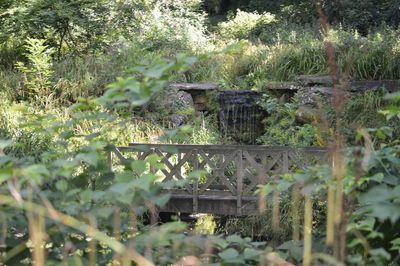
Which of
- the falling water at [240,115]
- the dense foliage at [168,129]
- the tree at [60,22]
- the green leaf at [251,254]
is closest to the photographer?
the dense foliage at [168,129]

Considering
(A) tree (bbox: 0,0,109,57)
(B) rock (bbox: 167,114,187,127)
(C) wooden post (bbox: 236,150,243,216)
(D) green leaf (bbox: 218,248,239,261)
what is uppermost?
(A) tree (bbox: 0,0,109,57)

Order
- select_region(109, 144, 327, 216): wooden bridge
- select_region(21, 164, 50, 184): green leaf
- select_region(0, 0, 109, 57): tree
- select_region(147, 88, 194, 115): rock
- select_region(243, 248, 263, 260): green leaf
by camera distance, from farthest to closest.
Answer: select_region(0, 0, 109, 57): tree
select_region(147, 88, 194, 115): rock
select_region(109, 144, 327, 216): wooden bridge
select_region(243, 248, 263, 260): green leaf
select_region(21, 164, 50, 184): green leaf

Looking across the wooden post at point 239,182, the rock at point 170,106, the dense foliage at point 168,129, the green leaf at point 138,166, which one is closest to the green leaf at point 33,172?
the dense foliage at point 168,129

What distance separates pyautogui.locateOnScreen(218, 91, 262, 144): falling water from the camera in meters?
12.8

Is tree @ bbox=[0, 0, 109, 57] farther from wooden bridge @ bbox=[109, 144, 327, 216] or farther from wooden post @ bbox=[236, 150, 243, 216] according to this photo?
wooden post @ bbox=[236, 150, 243, 216]

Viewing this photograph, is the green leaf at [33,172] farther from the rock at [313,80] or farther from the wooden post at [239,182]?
the rock at [313,80]

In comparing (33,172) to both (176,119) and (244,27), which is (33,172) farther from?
(244,27)

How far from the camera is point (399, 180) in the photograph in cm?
216

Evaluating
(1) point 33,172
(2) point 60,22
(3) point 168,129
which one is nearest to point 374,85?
(2) point 60,22

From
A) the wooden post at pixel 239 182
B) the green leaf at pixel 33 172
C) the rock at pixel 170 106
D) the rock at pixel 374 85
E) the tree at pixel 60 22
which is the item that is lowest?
the wooden post at pixel 239 182

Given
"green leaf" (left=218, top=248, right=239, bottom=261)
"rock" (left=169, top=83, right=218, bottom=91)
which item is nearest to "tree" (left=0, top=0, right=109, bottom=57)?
"rock" (left=169, top=83, right=218, bottom=91)

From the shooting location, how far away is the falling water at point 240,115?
1281 cm

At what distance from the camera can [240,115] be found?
12961mm

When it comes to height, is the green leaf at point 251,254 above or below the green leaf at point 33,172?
below
